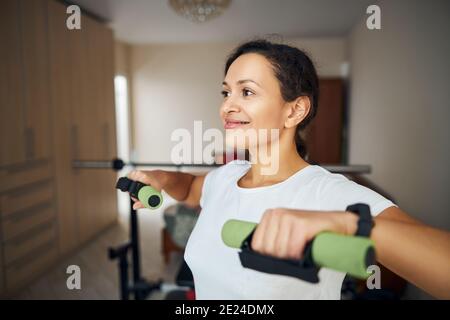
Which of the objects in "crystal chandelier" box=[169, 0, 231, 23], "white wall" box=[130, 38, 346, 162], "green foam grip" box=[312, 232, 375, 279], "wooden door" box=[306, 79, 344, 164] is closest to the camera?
"green foam grip" box=[312, 232, 375, 279]

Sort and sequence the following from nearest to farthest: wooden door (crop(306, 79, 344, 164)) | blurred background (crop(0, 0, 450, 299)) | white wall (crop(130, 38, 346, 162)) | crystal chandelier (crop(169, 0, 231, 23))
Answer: blurred background (crop(0, 0, 450, 299)), crystal chandelier (crop(169, 0, 231, 23)), wooden door (crop(306, 79, 344, 164)), white wall (crop(130, 38, 346, 162))

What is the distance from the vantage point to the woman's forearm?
1.46ft

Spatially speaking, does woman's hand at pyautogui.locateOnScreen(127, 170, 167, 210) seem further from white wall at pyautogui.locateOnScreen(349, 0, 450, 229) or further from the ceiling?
the ceiling

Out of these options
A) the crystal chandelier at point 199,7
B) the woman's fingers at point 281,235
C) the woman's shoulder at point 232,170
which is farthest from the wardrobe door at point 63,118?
the woman's fingers at point 281,235

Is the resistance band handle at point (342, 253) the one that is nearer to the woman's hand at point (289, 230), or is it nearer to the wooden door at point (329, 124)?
the woman's hand at point (289, 230)

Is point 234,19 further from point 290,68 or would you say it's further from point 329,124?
point 290,68

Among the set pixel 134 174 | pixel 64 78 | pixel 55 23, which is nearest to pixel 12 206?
pixel 64 78

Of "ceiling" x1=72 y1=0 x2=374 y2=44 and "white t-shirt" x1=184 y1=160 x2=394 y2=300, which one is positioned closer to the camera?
"white t-shirt" x1=184 y1=160 x2=394 y2=300

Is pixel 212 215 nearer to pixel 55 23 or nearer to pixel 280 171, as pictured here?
pixel 280 171

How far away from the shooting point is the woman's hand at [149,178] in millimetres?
777

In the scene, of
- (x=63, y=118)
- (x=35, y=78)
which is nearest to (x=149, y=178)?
(x=35, y=78)

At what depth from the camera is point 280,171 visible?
71 centimetres

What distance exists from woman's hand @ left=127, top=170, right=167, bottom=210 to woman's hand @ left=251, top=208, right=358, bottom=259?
1.47 ft

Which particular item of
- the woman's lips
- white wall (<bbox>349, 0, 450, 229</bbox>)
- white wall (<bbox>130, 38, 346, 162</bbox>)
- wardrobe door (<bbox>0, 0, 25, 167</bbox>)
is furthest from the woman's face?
white wall (<bbox>130, 38, 346, 162</bbox>)
